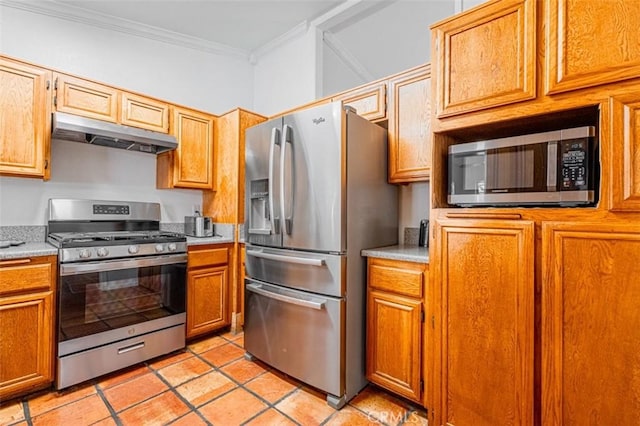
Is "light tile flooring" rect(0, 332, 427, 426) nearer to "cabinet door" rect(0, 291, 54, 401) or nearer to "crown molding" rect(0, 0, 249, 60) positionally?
"cabinet door" rect(0, 291, 54, 401)

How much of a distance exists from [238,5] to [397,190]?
86.5 inches

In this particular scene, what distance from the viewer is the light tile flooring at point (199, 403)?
1647 millimetres

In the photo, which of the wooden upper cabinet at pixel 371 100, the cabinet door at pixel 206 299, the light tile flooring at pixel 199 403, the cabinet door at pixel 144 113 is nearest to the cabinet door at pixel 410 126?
the wooden upper cabinet at pixel 371 100

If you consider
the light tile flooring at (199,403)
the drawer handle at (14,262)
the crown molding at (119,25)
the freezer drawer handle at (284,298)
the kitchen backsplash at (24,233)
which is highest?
the crown molding at (119,25)

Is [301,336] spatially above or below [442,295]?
below

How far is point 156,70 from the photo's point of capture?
3.01 m

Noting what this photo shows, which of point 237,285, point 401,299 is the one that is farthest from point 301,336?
point 237,285

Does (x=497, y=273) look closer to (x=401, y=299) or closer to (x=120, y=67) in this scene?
(x=401, y=299)

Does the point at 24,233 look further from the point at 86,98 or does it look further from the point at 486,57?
the point at 486,57

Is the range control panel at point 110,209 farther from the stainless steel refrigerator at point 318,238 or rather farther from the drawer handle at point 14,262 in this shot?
the stainless steel refrigerator at point 318,238

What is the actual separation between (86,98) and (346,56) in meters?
2.61

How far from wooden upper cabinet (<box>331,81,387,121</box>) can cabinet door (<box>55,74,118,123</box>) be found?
1858 mm

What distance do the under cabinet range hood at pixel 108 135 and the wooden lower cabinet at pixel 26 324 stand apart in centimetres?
92

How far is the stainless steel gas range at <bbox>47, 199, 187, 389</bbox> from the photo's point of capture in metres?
1.90
